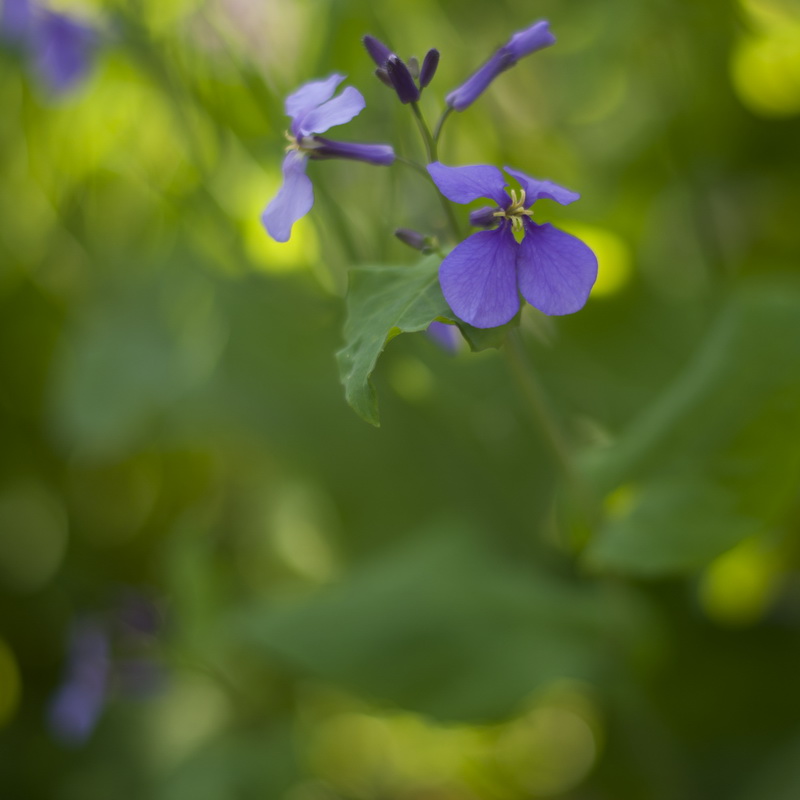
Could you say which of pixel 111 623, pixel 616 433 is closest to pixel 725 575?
pixel 616 433

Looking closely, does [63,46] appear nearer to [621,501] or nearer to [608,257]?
[608,257]

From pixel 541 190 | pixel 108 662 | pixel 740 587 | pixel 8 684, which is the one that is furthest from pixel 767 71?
pixel 8 684

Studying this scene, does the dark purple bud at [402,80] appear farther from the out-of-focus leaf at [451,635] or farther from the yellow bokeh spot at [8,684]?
the yellow bokeh spot at [8,684]

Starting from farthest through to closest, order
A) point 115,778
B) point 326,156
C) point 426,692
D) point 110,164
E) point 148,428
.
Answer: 1. point 110,164
2. point 148,428
3. point 115,778
4. point 426,692
5. point 326,156

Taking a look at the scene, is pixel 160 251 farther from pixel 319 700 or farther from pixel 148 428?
pixel 319 700

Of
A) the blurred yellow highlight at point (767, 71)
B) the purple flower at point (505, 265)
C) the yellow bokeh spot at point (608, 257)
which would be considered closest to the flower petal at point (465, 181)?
the purple flower at point (505, 265)

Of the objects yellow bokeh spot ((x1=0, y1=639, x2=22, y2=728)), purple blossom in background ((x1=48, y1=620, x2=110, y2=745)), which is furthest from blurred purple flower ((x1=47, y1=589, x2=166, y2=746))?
yellow bokeh spot ((x1=0, y1=639, x2=22, y2=728))
